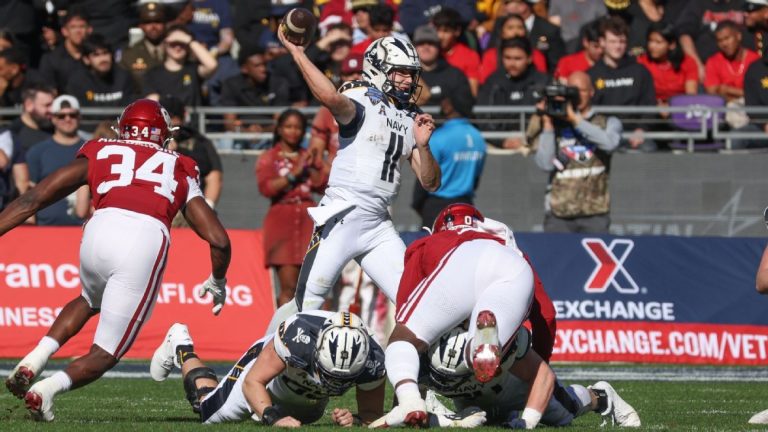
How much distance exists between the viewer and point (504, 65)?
56.4 feet

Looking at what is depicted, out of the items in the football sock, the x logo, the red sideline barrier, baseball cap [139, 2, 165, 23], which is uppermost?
baseball cap [139, 2, 165, 23]

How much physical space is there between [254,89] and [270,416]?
10.4 metres

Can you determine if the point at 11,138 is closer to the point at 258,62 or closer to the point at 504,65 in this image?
the point at 258,62

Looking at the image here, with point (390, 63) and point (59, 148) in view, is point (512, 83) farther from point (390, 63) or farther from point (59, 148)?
point (390, 63)

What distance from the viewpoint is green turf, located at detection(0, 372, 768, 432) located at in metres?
8.29

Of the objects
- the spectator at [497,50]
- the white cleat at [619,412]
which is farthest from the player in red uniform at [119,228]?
the spectator at [497,50]

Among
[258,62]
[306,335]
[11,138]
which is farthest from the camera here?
[258,62]

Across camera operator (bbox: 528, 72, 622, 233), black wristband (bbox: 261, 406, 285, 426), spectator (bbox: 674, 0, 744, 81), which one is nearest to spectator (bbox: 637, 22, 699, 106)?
spectator (bbox: 674, 0, 744, 81)

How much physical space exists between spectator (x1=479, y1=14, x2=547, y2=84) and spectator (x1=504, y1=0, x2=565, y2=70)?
152 mm

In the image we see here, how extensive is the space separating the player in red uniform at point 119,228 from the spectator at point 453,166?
19.2 ft

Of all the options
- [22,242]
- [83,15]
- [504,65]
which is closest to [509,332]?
[22,242]

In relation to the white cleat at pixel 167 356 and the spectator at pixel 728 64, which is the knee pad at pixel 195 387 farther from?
the spectator at pixel 728 64

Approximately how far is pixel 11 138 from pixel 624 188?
6523 millimetres

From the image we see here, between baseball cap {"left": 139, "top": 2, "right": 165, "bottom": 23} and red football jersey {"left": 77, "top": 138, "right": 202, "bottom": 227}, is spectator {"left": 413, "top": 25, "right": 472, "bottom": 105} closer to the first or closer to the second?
baseball cap {"left": 139, "top": 2, "right": 165, "bottom": 23}
